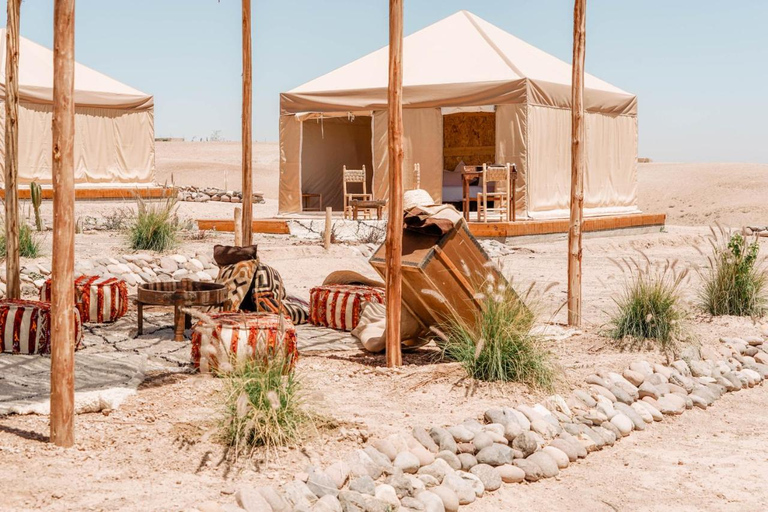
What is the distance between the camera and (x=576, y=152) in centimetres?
550

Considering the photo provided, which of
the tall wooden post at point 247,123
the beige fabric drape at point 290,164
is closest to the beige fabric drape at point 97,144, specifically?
the beige fabric drape at point 290,164

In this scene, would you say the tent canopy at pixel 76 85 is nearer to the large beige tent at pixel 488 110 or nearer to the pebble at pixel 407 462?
the large beige tent at pixel 488 110

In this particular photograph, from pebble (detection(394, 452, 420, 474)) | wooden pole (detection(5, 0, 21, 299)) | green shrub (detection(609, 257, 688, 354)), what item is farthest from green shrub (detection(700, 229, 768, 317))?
wooden pole (detection(5, 0, 21, 299))

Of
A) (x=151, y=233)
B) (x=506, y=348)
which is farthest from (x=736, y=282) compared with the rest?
(x=151, y=233)

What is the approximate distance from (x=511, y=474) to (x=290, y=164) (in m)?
9.85

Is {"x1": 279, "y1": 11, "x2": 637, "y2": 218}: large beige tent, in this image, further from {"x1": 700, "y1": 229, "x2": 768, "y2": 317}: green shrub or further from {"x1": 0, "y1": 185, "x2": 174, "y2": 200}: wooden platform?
{"x1": 700, "y1": 229, "x2": 768, "y2": 317}: green shrub

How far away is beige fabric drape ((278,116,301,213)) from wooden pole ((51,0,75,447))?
9369 millimetres

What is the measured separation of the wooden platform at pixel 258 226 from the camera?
442 inches

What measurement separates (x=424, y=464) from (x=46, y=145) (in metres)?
12.5

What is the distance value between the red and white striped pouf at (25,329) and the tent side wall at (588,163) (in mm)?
7580

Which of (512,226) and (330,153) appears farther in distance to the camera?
(330,153)

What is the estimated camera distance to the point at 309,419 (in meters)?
3.34

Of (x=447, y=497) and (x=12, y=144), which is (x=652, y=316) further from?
(x=12, y=144)

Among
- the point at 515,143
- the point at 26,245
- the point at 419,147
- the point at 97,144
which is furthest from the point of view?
the point at 97,144
